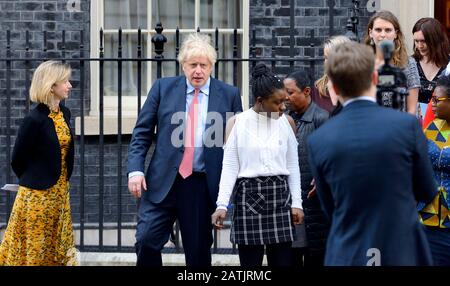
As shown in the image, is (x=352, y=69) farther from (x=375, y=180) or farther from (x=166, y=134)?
(x=166, y=134)

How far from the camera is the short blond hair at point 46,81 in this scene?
24.5 ft

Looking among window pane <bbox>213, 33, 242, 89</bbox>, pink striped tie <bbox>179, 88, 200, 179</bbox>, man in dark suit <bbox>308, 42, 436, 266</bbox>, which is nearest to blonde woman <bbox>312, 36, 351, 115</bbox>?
pink striped tie <bbox>179, 88, 200, 179</bbox>

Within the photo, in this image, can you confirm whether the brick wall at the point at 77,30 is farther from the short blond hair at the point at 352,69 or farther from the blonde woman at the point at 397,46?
the short blond hair at the point at 352,69

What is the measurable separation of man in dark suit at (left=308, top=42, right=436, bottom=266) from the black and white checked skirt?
1808 millimetres

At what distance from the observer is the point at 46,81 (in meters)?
7.46

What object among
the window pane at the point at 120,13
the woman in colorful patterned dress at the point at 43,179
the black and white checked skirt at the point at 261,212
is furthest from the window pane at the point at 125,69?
the black and white checked skirt at the point at 261,212

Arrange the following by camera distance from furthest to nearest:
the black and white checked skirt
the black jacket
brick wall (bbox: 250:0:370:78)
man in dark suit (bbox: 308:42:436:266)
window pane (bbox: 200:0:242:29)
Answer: window pane (bbox: 200:0:242:29) < brick wall (bbox: 250:0:370:78) < the black jacket < the black and white checked skirt < man in dark suit (bbox: 308:42:436:266)

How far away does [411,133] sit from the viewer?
480 centimetres

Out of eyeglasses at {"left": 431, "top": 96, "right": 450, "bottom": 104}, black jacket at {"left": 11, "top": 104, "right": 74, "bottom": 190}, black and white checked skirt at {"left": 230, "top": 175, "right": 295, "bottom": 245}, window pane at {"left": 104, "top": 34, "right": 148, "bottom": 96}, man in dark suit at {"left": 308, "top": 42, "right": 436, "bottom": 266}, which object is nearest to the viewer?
man in dark suit at {"left": 308, "top": 42, "right": 436, "bottom": 266}

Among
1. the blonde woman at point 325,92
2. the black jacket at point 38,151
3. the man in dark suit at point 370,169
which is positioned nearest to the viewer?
the man in dark suit at point 370,169

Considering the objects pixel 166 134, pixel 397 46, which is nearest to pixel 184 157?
pixel 166 134

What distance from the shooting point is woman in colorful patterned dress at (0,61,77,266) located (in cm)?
745

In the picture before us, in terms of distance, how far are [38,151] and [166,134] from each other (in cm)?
100

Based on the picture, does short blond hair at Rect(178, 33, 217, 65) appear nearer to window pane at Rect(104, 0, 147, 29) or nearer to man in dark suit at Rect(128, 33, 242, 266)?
man in dark suit at Rect(128, 33, 242, 266)
